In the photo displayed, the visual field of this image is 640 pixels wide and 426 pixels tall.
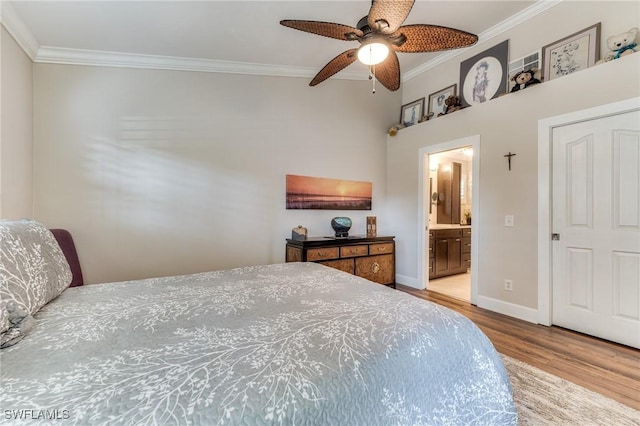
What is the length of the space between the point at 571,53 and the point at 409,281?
3.18m

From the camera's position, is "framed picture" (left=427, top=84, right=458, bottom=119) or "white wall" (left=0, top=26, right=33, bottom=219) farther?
"framed picture" (left=427, top=84, right=458, bottom=119)

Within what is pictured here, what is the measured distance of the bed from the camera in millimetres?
661

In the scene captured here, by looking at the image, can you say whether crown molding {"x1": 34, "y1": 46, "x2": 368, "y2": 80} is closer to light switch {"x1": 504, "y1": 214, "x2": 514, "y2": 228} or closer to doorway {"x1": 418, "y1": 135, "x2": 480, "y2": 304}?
doorway {"x1": 418, "y1": 135, "x2": 480, "y2": 304}

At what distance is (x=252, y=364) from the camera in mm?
804

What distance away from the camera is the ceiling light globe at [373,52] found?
1.94 meters

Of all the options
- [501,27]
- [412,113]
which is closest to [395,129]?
[412,113]

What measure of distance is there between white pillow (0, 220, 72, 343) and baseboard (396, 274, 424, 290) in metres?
3.86

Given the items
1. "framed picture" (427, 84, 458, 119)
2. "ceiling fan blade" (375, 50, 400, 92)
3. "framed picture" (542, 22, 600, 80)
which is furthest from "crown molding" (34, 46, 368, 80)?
"framed picture" (542, 22, 600, 80)

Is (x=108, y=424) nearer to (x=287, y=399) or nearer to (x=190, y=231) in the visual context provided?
(x=287, y=399)

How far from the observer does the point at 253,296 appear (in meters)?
1.43

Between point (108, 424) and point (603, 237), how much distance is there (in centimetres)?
349

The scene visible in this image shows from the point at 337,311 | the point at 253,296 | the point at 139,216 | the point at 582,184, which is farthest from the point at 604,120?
the point at 139,216

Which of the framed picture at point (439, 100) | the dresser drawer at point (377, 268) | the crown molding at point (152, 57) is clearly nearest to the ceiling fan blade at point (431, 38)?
the crown molding at point (152, 57)

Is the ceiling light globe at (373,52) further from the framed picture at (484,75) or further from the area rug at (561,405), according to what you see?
the area rug at (561,405)
